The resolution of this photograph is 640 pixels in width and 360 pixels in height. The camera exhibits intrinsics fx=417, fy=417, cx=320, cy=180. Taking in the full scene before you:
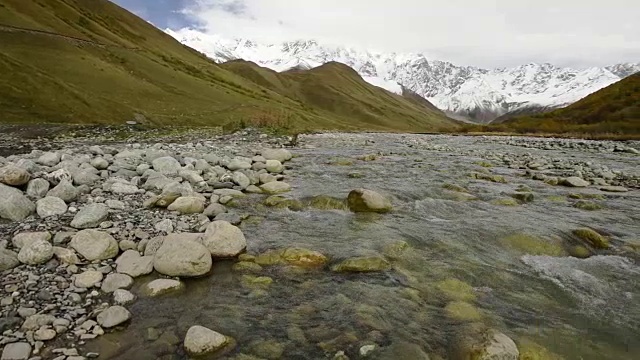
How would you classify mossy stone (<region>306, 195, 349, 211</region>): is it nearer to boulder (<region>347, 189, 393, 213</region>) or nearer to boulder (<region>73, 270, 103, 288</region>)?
boulder (<region>347, 189, 393, 213</region>)

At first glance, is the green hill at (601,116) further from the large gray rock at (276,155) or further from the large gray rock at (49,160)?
the large gray rock at (49,160)

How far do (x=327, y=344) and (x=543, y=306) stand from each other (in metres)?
3.71

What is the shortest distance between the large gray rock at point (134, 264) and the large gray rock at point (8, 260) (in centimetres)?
156

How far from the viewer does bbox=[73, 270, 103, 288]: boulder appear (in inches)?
262

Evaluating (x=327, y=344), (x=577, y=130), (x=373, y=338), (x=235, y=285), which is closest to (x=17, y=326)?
(x=235, y=285)

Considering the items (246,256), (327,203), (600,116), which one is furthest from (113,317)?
(600,116)

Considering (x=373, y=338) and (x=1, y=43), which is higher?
(x=1, y=43)

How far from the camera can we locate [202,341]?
544 centimetres

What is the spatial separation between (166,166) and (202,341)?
33.1 ft

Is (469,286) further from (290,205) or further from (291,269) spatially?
(290,205)

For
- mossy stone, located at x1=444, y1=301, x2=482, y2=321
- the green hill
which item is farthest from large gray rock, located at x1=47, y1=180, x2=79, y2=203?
the green hill

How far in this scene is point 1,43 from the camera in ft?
174

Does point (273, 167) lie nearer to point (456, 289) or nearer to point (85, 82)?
point (456, 289)

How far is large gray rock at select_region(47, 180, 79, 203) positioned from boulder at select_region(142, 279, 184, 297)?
4.80 metres
